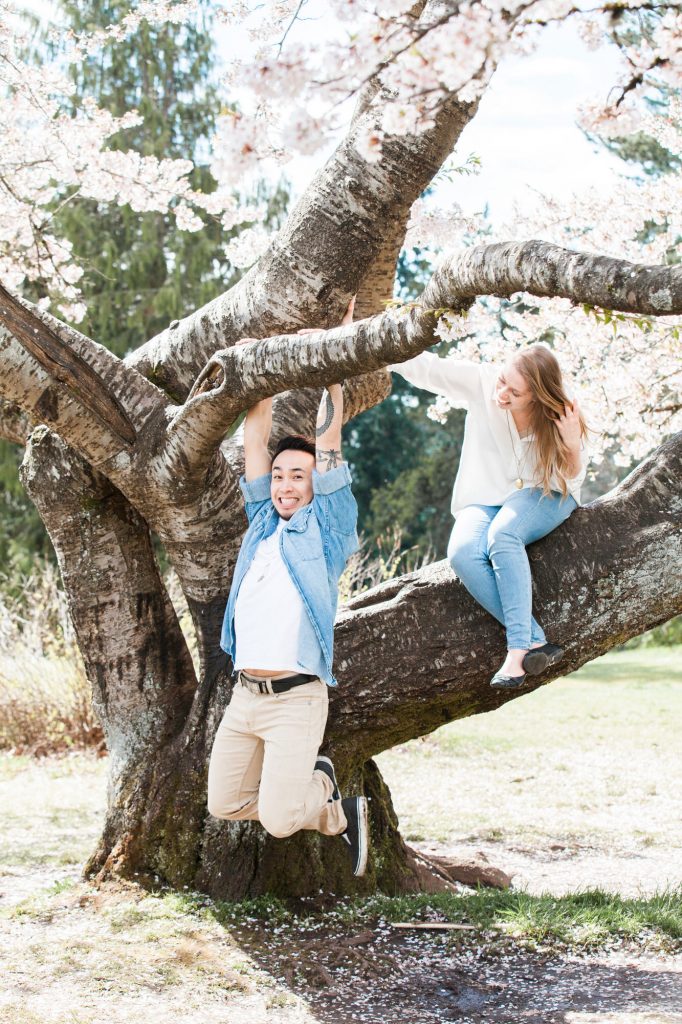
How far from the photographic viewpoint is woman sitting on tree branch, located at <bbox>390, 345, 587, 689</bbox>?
3.44 meters

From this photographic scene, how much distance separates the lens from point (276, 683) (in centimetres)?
329

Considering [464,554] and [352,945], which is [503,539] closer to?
[464,554]

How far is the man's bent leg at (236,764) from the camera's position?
3.43 m

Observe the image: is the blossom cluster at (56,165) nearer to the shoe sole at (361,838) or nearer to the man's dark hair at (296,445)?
the man's dark hair at (296,445)

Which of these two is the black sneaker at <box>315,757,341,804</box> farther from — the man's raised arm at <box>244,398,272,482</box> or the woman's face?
the woman's face

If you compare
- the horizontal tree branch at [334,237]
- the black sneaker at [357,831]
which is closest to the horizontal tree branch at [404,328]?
the horizontal tree branch at [334,237]

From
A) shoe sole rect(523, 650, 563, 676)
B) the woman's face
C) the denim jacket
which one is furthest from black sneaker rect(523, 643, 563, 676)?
the woman's face

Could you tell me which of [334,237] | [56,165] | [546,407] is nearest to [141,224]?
[56,165]

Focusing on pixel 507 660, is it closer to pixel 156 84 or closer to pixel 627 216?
pixel 627 216

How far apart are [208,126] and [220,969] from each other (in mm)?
15639

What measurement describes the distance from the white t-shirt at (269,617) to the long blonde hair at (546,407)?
959 millimetres

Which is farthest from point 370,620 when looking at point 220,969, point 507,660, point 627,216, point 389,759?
point 627,216

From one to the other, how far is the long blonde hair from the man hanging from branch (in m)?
0.69

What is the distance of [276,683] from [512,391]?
133 cm
